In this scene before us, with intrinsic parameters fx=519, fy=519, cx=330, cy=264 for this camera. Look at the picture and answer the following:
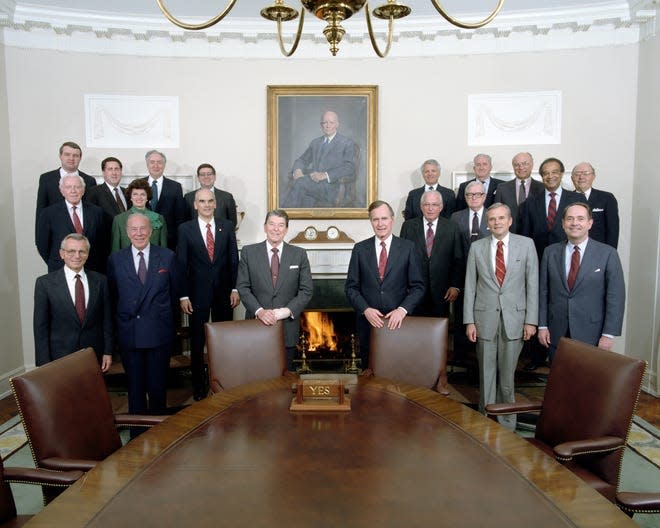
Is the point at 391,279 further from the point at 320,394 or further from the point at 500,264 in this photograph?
the point at 320,394

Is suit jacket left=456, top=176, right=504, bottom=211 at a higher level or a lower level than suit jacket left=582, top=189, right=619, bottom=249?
higher

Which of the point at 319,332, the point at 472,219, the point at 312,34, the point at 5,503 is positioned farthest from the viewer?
the point at 319,332

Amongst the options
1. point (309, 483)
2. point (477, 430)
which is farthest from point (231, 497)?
point (477, 430)

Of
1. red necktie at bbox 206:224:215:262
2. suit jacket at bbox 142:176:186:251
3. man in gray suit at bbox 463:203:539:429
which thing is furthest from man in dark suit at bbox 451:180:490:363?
suit jacket at bbox 142:176:186:251

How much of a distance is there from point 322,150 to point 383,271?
8.18 ft

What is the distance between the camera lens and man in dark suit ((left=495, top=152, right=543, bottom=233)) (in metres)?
4.70

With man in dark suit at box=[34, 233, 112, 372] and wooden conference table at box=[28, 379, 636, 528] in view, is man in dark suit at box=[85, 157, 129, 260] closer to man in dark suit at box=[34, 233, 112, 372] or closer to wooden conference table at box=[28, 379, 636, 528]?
man in dark suit at box=[34, 233, 112, 372]

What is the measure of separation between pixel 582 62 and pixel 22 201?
5846mm

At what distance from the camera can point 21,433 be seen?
12.4 feet

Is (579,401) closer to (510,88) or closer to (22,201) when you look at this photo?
(510,88)

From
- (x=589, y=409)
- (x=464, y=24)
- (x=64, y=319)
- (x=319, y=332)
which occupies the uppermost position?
(x=464, y=24)

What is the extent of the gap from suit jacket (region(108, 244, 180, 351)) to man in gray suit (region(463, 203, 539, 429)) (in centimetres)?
199

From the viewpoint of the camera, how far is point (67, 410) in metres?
1.96

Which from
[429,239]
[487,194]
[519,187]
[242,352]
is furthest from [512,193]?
[242,352]
